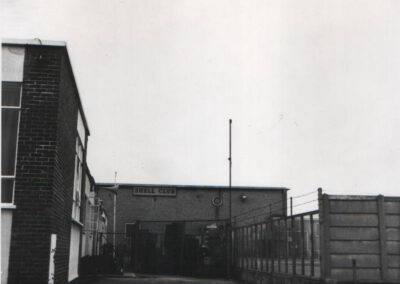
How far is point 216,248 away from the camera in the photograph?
2259 cm

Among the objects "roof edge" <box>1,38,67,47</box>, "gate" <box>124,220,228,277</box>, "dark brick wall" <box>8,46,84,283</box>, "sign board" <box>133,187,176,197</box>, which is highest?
"roof edge" <box>1,38,67,47</box>

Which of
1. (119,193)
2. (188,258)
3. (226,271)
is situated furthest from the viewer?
(119,193)

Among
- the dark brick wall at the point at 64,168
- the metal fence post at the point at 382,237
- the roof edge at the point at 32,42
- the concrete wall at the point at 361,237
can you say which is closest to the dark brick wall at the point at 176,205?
the dark brick wall at the point at 64,168

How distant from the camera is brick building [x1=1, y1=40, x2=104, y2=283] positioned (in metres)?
9.02

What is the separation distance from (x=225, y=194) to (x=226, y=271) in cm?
1403

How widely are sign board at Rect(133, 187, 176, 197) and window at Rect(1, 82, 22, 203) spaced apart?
26.2 m

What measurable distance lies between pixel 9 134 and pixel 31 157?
→ 2.06 feet

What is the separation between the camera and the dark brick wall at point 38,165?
9.02 m

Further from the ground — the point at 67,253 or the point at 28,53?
the point at 28,53

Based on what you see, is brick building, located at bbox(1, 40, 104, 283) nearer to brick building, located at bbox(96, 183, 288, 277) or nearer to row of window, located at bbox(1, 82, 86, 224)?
row of window, located at bbox(1, 82, 86, 224)

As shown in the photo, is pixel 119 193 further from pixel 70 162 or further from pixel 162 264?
pixel 70 162

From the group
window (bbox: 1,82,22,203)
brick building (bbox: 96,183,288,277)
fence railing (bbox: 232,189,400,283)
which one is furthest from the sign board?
window (bbox: 1,82,22,203)

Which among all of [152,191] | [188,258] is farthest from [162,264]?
[152,191]

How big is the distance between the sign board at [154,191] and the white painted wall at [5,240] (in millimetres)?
26438
